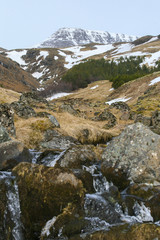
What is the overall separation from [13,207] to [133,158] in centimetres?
728

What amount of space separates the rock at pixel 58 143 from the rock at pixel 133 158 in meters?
7.55

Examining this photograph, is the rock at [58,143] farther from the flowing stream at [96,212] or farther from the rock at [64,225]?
the rock at [64,225]

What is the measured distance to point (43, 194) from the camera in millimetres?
8594

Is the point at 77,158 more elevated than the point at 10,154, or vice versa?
the point at 10,154

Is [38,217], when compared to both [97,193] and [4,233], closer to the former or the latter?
[4,233]

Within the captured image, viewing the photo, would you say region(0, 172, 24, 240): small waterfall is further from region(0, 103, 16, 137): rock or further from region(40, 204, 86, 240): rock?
region(0, 103, 16, 137): rock

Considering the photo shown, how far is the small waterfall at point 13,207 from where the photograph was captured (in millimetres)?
7879

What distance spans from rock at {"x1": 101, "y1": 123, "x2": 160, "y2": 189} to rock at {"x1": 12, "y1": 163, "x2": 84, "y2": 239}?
3.48 metres

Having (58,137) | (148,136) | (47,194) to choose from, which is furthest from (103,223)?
(58,137)

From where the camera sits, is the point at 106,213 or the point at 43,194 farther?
the point at 106,213

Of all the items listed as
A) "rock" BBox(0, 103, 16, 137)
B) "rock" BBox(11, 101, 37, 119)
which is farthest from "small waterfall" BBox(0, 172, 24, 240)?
"rock" BBox(11, 101, 37, 119)

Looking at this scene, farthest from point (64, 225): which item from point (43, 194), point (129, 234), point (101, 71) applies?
point (101, 71)

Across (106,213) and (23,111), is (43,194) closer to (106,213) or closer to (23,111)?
(106,213)

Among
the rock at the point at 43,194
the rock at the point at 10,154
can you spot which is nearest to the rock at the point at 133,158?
the rock at the point at 43,194
